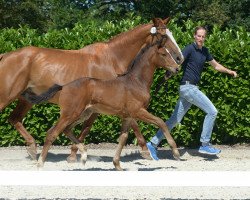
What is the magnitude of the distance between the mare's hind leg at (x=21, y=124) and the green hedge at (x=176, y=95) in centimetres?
113

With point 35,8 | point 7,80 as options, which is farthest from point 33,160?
point 35,8

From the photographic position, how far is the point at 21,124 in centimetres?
817

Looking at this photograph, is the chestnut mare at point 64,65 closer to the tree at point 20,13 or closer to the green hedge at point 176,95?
the green hedge at point 176,95

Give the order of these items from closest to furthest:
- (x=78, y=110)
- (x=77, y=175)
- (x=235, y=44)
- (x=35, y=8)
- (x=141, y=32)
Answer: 1. (x=77, y=175)
2. (x=78, y=110)
3. (x=141, y=32)
4. (x=235, y=44)
5. (x=35, y=8)

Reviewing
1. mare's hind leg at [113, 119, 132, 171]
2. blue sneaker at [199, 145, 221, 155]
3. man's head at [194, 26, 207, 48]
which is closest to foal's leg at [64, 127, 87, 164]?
mare's hind leg at [113, 119, 132, 171]

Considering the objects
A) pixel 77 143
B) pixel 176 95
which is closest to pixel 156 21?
pixel 77 143

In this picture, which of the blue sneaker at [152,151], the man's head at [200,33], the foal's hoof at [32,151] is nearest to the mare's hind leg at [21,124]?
the foal's hoof at [32,151]

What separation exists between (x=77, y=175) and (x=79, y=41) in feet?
19.2

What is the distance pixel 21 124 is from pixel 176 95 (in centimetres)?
290

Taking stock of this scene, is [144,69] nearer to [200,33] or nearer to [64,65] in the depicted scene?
[64,65]

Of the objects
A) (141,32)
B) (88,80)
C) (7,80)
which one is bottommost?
(7,80)

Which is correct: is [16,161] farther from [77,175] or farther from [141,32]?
[77,175]

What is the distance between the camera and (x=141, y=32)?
24.5 ft

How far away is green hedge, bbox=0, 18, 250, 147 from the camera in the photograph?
9.27 metres
